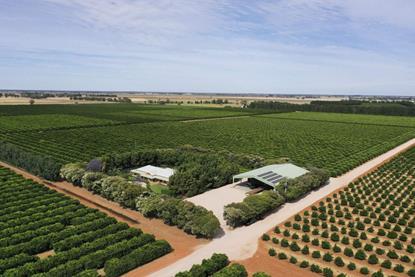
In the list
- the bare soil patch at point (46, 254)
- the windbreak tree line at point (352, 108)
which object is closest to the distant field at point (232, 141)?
the bare soil patch at point (46, 254)

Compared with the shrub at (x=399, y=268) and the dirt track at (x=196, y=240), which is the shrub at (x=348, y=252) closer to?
the shrub at (x=399, y=268)

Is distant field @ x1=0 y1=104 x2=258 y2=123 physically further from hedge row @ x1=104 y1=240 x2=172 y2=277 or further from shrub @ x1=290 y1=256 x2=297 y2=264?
shrub @ x1=290 y1=256 x2=297 y2=264

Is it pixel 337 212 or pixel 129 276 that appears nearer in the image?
pixel 129 276

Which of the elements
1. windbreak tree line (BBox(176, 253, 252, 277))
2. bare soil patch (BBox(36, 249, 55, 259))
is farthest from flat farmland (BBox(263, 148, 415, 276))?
bare soil patch (BBox(36, 249, 55, 259))

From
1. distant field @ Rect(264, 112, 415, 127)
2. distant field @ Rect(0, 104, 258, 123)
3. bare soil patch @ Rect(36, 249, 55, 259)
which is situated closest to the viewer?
bare soil patch @ Rect(36, 249, 55, 259)

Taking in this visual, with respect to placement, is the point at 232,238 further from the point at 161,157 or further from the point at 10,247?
the point at 161,157

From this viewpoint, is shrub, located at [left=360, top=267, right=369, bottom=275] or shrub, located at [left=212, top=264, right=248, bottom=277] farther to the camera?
shrub, located at [left=360, top=267, right=369, bottom=275]

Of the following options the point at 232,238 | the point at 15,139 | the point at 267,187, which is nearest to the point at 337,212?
the point at 267,187

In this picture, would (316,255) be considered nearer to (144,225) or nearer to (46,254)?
(144,225)
